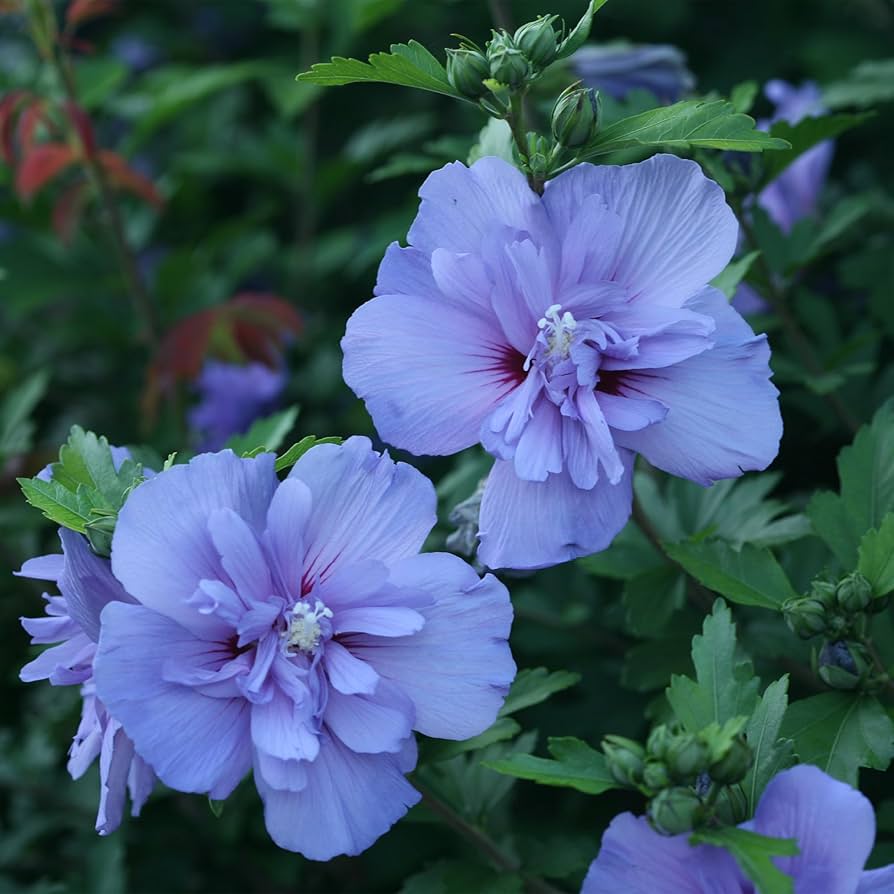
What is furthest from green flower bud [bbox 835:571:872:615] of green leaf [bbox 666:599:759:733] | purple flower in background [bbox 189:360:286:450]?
purple flower in background [bbox 189:360:286:450]

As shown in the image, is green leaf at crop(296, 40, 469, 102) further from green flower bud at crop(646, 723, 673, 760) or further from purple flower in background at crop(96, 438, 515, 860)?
green flower bud at crop(646, 723, 673, 760)

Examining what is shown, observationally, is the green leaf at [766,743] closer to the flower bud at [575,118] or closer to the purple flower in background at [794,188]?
the flower bud at [575,118]

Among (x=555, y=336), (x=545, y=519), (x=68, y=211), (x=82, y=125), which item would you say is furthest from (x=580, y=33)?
(x=68, y=211)

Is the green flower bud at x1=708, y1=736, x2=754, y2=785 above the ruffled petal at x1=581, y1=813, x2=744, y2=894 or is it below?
above

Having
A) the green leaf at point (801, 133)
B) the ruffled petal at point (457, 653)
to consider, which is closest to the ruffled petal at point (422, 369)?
the ruffled petal at point (457, 653)

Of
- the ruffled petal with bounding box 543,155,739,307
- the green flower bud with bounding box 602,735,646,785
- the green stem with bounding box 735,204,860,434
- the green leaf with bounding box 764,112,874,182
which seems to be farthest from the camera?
the green stem with bounding box 735,204,860,434

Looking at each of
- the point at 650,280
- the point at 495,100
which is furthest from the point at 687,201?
the point at 495,100

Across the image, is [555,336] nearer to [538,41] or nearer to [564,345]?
[564,345]
